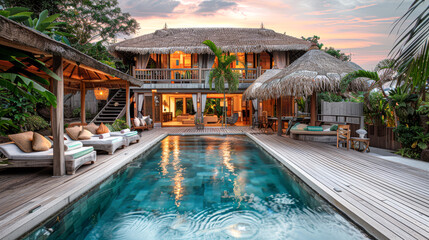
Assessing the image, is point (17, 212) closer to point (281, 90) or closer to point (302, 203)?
point (302, 203)

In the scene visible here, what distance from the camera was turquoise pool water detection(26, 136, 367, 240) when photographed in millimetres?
2688

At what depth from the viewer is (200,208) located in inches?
134

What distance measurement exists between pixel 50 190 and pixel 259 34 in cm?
1641

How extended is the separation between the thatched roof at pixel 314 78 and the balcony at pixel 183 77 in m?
5.62

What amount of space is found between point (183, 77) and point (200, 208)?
39.6 ft

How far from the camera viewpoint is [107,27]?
16438 mm

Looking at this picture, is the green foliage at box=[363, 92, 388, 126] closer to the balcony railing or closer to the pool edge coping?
the pool edge coping

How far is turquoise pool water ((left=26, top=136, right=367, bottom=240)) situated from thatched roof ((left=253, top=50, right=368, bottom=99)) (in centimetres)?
321

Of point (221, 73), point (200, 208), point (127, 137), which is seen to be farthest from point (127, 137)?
point (221, 73)

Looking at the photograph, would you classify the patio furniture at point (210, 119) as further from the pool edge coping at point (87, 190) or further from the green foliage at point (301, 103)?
the pool edge coping at point (87, 190)

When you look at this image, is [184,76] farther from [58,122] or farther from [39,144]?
[58,122]

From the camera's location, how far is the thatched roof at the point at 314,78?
7163mm

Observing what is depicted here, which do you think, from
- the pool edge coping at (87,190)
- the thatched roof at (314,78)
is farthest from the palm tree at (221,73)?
the pool edge coping at (87,190)

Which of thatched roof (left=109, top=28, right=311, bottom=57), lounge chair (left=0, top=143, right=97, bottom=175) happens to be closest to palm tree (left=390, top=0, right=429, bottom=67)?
lounge chair (left=0, top=143, right=97, bottom=175)
